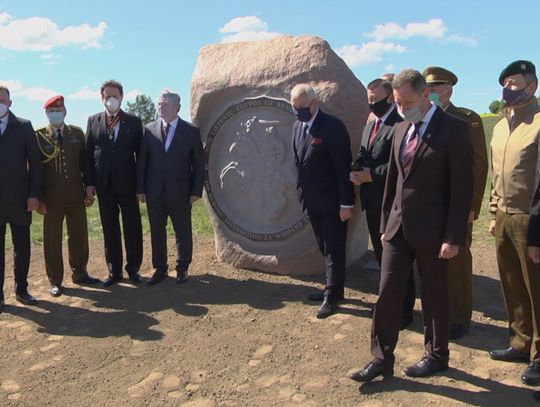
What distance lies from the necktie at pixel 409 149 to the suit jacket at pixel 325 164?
1074mm

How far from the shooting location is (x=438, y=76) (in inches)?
149

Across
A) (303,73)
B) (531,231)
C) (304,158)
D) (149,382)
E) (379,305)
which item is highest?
(303,73)

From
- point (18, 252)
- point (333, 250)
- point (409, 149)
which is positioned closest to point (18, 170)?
point (18, 252)

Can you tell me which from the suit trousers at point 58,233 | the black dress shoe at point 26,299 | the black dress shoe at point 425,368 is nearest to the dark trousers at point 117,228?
the suit trousers at point 58,233

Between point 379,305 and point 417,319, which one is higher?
point 379,305

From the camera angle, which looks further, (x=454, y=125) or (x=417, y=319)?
(x=417, y=319)

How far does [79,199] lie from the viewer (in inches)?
203

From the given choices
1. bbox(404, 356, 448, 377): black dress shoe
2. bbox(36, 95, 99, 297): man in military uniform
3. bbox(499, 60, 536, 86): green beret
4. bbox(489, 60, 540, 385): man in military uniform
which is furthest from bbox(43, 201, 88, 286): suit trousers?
bbox(499, 60, 536, 86): green beret

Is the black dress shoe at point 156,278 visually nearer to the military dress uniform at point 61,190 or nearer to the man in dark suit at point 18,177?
the military dress uniform at point 61,190

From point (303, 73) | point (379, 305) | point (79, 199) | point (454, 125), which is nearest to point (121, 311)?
point (79, 199)

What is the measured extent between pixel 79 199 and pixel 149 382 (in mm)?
2343

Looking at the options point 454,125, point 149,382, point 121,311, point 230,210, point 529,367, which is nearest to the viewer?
point 454,125

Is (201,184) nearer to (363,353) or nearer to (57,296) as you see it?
(57,296)

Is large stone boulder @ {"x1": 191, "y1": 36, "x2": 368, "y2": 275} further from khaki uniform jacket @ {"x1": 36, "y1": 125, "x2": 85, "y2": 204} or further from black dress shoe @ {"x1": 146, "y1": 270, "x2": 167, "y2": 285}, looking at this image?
khaki uniform jacket @ {"x1": 36, "y1": 125, "x2": 85, "y2": 204}
